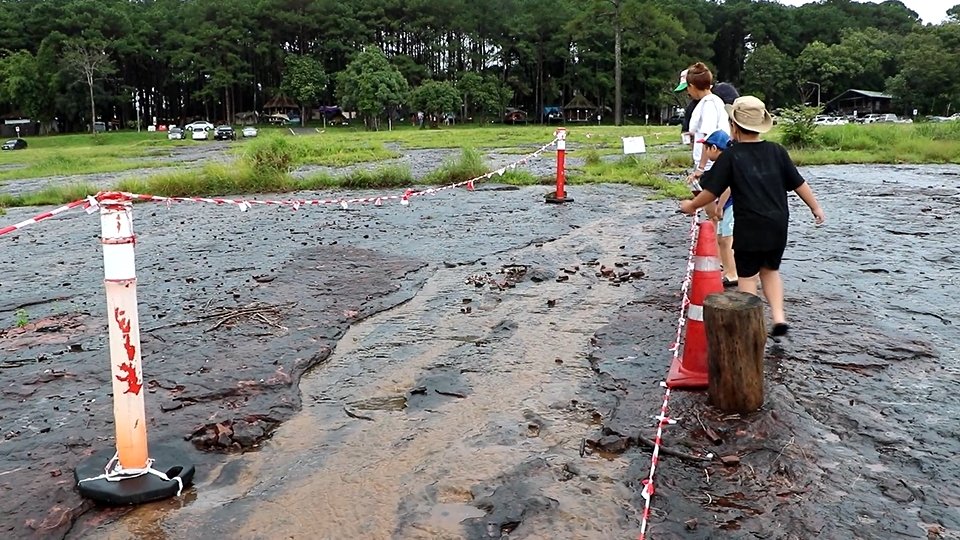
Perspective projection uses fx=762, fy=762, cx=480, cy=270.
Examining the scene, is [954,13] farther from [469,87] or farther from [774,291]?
[774,291]

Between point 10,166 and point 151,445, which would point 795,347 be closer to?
point 151,445

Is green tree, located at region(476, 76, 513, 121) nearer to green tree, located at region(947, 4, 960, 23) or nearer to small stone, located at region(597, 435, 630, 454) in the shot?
green tree, located at region(947, 4, 960, 23)

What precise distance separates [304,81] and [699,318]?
80.6 m

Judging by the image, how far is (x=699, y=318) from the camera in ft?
15.5

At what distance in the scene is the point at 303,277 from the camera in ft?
26.6

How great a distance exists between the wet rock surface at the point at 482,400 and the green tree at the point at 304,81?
242 feet

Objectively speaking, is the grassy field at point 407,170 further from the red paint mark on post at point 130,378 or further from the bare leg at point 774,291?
the red paint mark on post at point 130,378

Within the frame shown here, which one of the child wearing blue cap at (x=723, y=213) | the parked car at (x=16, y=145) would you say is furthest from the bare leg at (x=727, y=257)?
the parked car at (x=16, y=145)

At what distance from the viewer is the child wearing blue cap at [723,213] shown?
654cm

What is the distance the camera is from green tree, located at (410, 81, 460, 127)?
70688mm

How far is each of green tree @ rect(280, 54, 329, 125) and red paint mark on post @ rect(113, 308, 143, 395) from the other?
260ft

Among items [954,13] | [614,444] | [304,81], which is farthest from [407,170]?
[954,13]

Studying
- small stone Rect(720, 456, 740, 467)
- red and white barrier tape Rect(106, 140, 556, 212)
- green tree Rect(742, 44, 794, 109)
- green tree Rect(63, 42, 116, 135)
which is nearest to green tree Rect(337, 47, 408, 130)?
green tree Rect(63, 42, 116, 135)

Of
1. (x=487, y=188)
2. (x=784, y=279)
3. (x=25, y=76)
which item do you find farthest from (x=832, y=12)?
(x=784, y=279)
